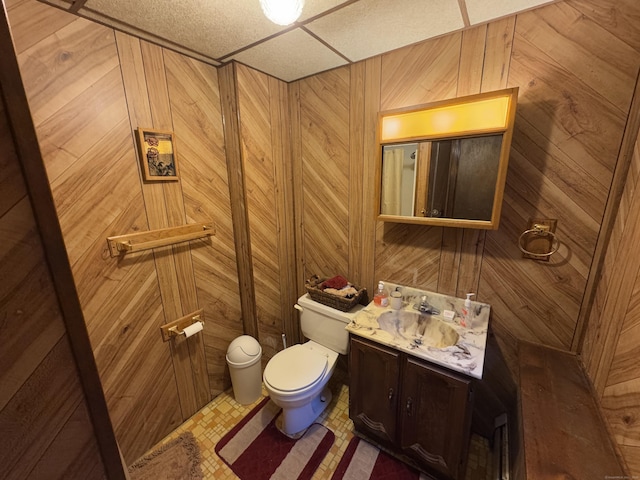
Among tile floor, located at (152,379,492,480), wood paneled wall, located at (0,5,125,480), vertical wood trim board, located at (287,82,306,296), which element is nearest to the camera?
wood paneled wall, located at (0,5,125,480)

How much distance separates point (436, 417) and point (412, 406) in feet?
0.39

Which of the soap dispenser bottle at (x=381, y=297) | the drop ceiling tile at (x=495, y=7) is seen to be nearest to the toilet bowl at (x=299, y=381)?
the soap dispenser bottle at (x=381, y=297)

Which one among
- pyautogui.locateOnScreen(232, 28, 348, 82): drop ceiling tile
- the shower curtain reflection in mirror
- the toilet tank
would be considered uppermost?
pyautogui.locateOnScreen(232, 28, 348, 82): drop ceiling tile

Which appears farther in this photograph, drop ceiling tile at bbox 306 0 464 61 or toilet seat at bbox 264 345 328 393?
toilet seat at bbox 264 345 328 393

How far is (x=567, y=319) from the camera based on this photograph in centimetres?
133

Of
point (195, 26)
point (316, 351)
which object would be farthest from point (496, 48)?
point (316, 351)

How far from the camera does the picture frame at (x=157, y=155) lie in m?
1.41

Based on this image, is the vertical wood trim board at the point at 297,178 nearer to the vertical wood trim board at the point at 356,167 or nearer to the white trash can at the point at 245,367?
the vertical wood trim board at the point at 356,167

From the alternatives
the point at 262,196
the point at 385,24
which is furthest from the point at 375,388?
the point at 385,24

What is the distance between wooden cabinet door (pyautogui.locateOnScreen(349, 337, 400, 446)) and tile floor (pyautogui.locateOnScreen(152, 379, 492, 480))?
20cm

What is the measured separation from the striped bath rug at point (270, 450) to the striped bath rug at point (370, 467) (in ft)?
0.46

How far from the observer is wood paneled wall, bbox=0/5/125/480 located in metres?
0.39

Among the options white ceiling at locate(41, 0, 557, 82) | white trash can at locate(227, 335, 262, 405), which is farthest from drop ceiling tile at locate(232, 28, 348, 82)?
white trash can at locate(227, 335, 262, 405)

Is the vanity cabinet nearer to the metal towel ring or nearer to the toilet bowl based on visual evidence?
the toilet bowl
